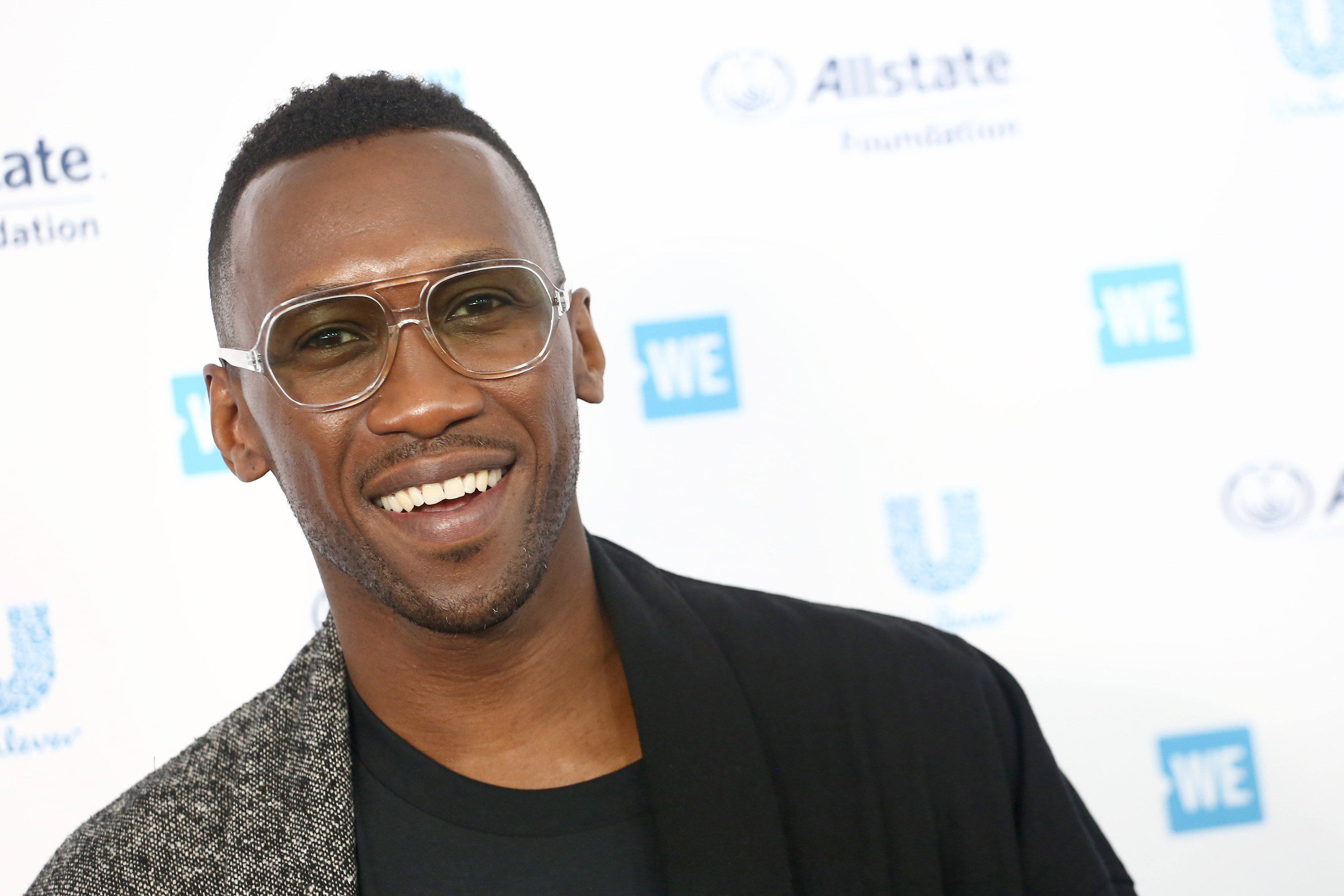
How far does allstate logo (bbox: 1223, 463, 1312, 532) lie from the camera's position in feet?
7.55

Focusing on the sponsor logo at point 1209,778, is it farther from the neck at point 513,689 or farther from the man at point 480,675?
the neck at point 513,689

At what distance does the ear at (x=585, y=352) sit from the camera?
1377 millimetres

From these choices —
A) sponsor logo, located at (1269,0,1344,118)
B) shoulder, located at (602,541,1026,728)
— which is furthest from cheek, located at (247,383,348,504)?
sponsor logo, located at (1269,0,1344,118)

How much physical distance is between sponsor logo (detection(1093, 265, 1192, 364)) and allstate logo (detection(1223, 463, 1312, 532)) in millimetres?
275

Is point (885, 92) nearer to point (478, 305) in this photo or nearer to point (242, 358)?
point (478, 305)

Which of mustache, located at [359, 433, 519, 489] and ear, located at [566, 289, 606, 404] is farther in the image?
ear, located at [566, 289, 606, 404]

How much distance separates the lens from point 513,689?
1.27 m

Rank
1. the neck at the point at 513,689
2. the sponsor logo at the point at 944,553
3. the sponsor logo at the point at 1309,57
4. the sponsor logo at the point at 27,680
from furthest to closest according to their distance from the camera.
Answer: the sponsor logo at the point at 1309,57 < the sponsor logo at the point at 944,553 < the sponsor logo at the point at 27,680 < the neck at the point at 513,689

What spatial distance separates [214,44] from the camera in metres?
2.23

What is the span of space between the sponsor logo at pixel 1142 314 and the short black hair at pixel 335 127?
135 cm

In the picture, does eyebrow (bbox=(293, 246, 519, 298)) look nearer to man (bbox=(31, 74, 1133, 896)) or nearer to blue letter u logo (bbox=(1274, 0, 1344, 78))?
man (bbox=(31, 74, 1133, 896))

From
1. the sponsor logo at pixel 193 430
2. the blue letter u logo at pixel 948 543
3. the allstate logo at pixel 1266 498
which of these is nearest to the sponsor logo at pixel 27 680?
the sponsor logo at pixel 193 430


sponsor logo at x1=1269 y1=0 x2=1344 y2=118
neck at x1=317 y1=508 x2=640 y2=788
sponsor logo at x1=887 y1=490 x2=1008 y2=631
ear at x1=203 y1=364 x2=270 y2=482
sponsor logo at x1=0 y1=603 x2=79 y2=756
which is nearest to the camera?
neck at x1=317 y1=508 x2=640 y2=788

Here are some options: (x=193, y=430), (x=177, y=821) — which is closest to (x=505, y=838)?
(x=177, y=821)
